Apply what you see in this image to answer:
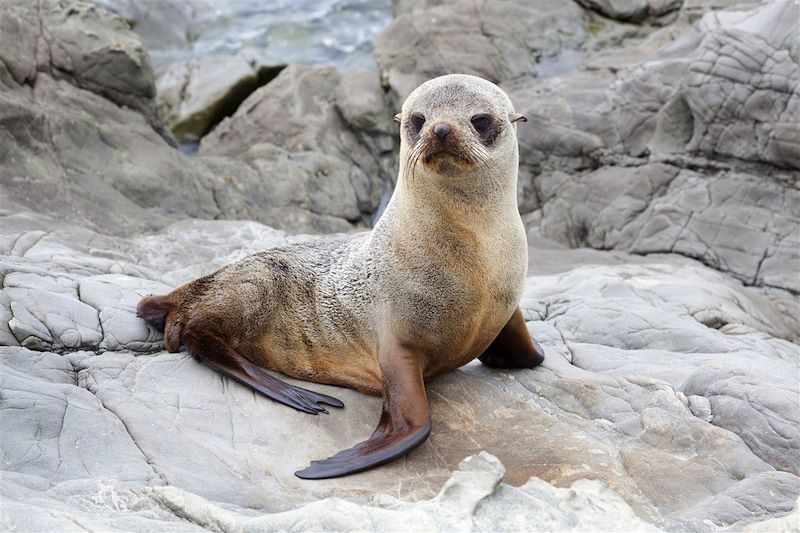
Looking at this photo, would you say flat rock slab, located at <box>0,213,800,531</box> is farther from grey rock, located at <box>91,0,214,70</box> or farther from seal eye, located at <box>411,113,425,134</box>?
grey rock, located at <box>91,0,214,70</box>

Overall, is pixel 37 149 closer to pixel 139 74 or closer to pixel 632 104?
pixel 139 74

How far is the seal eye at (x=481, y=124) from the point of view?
4.86 m

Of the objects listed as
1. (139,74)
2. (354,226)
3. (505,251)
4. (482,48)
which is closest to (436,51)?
(482,48)

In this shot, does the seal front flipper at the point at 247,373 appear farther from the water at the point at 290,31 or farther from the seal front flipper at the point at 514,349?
the water at the point at 290,31

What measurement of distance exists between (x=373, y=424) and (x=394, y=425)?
0.35 meters

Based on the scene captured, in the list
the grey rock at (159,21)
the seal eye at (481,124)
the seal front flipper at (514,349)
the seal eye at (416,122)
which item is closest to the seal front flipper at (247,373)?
the seal front flipper at (514,349)

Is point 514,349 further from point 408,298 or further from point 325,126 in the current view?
point 325,126

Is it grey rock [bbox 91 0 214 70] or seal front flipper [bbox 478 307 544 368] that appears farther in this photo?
grey rock [bbox 91 0 214 70]

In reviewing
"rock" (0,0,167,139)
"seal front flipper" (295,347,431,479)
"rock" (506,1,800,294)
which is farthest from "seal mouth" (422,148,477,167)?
"rock" (0,0,167,139)

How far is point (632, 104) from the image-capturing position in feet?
35.3

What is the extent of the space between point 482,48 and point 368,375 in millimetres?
8430

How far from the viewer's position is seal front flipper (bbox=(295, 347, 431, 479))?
14.0ft

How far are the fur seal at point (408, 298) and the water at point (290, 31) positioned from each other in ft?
37.3

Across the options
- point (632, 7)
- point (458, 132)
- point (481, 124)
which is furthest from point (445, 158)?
point (632, 7)
